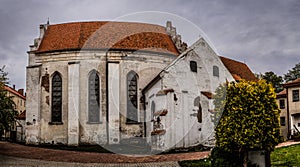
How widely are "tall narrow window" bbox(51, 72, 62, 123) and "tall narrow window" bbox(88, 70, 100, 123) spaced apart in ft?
8.98

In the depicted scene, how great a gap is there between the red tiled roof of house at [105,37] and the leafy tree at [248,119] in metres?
17.5

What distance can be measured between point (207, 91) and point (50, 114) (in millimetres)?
13925

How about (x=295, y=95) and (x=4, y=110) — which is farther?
(x=295, y=95)

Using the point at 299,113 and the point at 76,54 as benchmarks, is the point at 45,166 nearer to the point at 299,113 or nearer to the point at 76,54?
the point at 76,54

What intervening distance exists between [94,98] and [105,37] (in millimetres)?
5626

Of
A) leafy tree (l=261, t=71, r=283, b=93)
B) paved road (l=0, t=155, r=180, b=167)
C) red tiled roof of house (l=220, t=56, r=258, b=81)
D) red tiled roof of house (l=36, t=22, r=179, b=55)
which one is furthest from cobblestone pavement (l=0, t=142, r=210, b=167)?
leafy tree (l=261, t=71, r=283, b=93)

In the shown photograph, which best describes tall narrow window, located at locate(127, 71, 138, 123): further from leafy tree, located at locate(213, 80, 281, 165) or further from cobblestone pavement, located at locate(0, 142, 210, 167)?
leafy tree, located at locate(213, 80, 281, 165)

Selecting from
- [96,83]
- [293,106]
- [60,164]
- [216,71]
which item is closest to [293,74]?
[293,106]

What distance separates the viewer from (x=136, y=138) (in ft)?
98.1

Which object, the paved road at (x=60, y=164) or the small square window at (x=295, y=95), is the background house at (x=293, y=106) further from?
the paved road at (x=60, y=164)

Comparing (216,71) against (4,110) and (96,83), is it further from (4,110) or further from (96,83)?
(4,110)

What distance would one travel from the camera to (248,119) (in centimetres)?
1428

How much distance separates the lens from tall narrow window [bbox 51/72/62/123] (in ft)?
101

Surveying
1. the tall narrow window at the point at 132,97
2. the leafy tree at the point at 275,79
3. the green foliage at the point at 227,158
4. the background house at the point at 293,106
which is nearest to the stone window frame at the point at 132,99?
the tall narrow window at the point at 132,97
